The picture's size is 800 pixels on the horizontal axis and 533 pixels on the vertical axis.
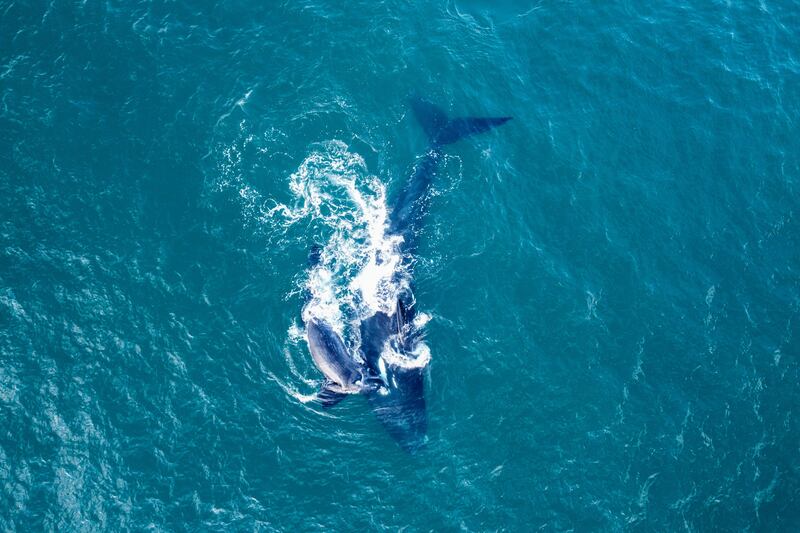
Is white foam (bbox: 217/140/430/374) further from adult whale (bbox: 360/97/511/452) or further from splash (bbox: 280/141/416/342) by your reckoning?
adult whale (bbox: 360/97/511/452)

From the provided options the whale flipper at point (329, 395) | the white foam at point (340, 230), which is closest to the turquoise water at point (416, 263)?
the white foam at point (340, 230)

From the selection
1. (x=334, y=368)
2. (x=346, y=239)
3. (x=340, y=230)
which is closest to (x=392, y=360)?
(x=334, y=368)

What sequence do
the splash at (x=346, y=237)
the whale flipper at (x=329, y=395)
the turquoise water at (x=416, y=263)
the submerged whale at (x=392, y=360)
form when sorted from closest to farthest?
the turquoise water at (x=416, y=263)
the whale flipper at (x=329, y=395)
the submerged whale at (x=392, y=360)
the splash at (x=346, y=237)

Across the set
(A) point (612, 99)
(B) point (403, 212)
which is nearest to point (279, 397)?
(B) point (403, 212)

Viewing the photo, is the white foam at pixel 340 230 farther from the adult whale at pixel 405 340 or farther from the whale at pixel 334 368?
the whale at pixel 334 368

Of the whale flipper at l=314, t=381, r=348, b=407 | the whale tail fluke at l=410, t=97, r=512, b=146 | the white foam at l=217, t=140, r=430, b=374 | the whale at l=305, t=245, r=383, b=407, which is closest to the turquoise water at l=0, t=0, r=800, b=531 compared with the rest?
the white foam at l=217, t=140, r=430, b=374

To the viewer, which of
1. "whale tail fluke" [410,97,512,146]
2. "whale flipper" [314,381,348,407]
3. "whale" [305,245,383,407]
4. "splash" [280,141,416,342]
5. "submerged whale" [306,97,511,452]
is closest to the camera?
"whale flipper" [314,381,348,407]
